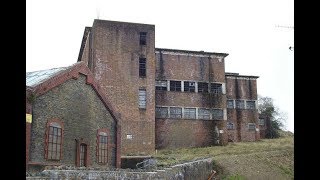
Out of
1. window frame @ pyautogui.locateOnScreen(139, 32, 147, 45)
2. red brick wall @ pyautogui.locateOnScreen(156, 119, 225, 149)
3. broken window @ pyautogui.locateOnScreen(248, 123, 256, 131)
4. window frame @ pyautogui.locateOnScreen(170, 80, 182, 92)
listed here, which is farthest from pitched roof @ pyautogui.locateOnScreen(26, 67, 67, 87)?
broken window @ pyautogui.locateOnScreen(248, 123, 256, 131)

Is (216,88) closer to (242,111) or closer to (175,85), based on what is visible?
(175,85)

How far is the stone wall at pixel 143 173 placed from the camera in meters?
15.5

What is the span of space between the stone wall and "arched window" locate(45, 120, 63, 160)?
456 centimetres

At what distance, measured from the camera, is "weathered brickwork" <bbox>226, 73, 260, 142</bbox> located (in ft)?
137

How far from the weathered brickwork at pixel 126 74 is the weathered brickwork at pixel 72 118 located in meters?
9.34

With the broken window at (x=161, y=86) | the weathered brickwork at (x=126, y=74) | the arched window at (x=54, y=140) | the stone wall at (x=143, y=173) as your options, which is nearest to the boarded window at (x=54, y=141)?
the arched window at (x=54, y=140)

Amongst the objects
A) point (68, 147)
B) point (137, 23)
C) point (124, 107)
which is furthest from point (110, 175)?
point (137, 23)

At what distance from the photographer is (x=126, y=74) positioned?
3603 cm

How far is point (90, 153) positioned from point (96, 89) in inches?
143

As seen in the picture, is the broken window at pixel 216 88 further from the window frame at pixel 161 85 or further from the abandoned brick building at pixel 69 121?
the abandoned brick building at pixel 69 121

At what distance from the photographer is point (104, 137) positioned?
25.3 metres

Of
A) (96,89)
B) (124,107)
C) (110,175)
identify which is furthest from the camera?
(124,107)
